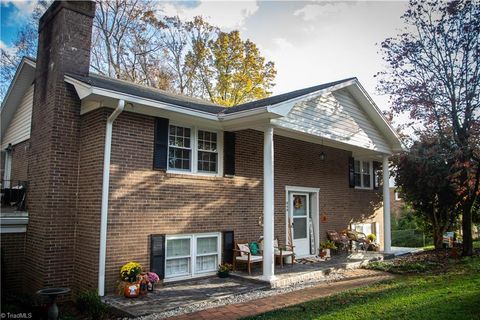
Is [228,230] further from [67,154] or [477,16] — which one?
[477,16]

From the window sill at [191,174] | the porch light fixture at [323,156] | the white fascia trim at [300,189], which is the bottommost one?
the white fascia trim at [300,189]

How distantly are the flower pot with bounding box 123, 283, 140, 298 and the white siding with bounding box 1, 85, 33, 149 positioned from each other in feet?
19.7

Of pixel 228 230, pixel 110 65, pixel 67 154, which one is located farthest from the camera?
pixel 110 65

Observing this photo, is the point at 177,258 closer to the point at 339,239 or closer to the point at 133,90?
the point at 133,90

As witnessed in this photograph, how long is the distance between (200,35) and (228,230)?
18862 millimetres

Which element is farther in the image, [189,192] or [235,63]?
[235,63]

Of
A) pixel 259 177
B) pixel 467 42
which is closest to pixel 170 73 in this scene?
pixel 259 177

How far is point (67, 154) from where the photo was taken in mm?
8133

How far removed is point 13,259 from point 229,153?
565 centimetres

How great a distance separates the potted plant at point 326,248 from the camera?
12.1 m

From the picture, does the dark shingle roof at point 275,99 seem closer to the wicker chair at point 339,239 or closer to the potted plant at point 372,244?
the wicker chair at point 339,239

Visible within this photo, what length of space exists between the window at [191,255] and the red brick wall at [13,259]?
3.36 m

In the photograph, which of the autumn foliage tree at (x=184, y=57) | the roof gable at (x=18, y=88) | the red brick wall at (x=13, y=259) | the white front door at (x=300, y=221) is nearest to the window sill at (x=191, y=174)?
the white front door at (x=300, y=221)

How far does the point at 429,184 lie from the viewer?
13430 mm
